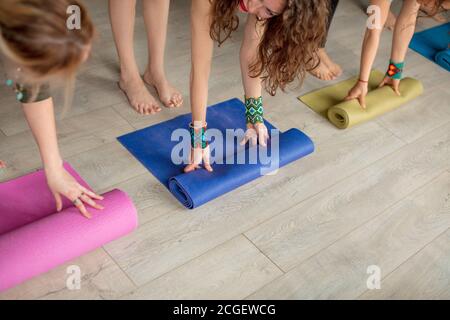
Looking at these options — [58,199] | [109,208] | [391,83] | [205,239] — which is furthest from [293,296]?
[391,83]

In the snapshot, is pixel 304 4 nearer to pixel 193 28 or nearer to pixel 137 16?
pixel 193 28

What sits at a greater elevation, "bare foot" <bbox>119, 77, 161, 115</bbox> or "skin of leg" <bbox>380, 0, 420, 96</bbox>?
"skin of leg" <bbox>380, 0, 420, 96</bbox>

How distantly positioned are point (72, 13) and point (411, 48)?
2167 millimetres

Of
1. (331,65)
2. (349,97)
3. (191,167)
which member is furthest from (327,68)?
(191,167)

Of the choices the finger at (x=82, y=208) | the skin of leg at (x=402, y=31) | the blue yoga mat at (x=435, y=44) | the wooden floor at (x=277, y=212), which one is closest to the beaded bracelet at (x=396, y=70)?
the skin of leg at (x=402, y=31)

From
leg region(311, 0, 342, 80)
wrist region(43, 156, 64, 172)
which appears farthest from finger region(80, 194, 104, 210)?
leg region(311, 0, 342, 80)

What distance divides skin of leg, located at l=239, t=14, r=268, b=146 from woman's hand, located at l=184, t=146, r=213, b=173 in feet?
0.76

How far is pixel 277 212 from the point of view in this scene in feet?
5.45

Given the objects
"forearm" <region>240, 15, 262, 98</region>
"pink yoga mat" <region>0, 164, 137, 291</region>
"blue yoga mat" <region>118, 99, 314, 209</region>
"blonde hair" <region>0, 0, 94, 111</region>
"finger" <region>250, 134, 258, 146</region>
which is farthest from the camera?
"finger" <region>250, 134, 258, 146</region>

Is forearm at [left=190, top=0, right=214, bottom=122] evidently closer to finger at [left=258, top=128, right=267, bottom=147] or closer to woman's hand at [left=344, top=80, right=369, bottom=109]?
finger at [left=258, top=128, right=267, bottom=147]

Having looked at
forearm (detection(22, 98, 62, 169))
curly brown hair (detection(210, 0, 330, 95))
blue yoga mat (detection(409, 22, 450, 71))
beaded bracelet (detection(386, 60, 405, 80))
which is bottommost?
blue yoga mat (detection(409, 22, 450, 71))

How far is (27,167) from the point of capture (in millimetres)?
1671

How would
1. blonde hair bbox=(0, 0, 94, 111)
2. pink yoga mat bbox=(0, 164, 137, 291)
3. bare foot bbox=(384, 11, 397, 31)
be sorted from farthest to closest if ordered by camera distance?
bare foot bbox=(384, 11, 397, 31) → pink yoga mat bbox=(0, 164, 137, 291) → blonde hair bbox=(0, 0, 94, 111)

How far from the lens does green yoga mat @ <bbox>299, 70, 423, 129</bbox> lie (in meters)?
2.04
